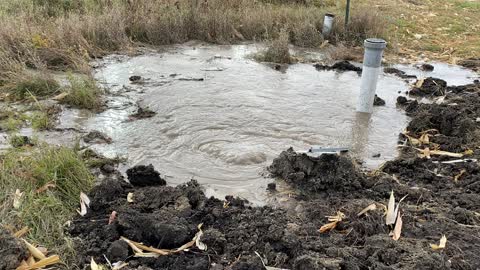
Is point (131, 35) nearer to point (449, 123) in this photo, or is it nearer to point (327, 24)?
point (327, 24)

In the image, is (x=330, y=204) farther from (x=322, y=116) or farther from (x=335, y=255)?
(x=322, y=116)

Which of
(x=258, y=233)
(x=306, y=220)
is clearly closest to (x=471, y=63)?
(x=306, y=220)

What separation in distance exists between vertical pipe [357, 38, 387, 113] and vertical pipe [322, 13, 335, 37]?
13.6 feet

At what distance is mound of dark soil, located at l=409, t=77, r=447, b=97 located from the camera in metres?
7.53

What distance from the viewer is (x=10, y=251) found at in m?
3.12

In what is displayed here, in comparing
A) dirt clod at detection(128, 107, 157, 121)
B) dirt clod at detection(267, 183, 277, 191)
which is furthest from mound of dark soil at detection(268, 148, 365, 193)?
dirt clod at detection(128, 107, 157, 121)

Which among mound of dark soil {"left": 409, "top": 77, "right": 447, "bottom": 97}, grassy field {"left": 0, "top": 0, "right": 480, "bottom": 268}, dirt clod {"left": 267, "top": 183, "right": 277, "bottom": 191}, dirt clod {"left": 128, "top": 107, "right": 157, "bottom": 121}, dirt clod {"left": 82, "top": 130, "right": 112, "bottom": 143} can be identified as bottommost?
dirt clod {"left": 267, "top": 183, "right": 277, "bottom": 191}

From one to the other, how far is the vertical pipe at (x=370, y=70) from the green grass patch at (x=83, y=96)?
145 inches

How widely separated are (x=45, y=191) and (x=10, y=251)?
2.96ft

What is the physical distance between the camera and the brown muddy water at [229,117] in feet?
16.6

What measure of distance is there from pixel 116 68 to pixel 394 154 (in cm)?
496

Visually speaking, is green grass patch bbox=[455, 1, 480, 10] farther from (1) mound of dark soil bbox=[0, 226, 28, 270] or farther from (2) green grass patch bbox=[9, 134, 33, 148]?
(1) mound of dark soil bbox=[0, 226, 28, 270]

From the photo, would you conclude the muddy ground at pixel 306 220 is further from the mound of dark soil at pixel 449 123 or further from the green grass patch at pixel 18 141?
the green grass patch at pixel 18 141

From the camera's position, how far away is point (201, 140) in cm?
555
